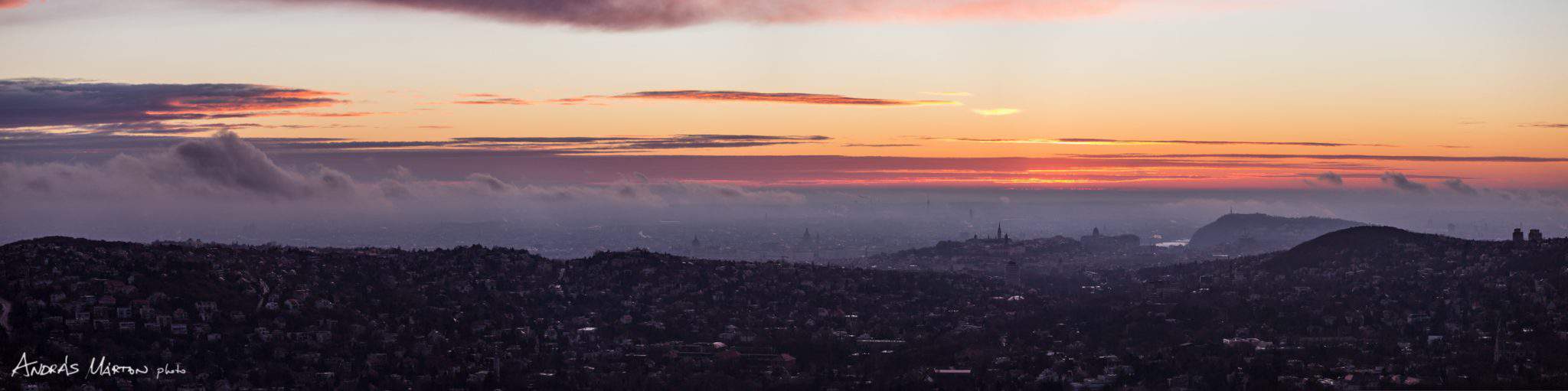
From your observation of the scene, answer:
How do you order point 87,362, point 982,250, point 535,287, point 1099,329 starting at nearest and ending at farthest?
1. point 87,362
2. point 1099,329
3. point 535,287
4. point 982,250

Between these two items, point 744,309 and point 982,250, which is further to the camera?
point 982,250

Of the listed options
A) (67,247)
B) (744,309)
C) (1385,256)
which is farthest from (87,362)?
(1385,256)

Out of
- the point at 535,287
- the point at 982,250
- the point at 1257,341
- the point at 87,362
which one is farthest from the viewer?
the point at 982,250

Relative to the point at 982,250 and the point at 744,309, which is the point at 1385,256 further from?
the point at 982,250

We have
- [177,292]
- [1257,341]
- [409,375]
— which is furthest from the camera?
[1257,341]

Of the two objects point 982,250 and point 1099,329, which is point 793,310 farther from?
point 982,250

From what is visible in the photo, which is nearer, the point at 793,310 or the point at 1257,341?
the point at 1257,341

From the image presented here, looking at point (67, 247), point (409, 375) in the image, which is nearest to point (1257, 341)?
point (409, 375)

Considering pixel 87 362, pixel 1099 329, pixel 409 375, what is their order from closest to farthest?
pixel 87 362 < pixel 409 375 < pixel 1099 329
